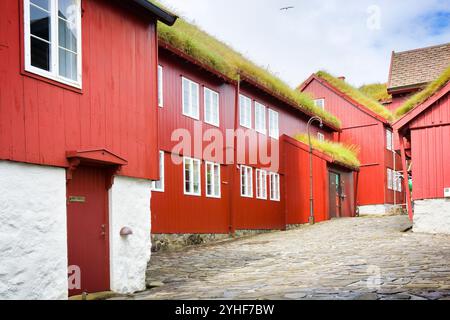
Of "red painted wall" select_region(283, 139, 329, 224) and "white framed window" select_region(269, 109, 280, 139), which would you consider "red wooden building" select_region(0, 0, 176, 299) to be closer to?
"white framed window" select_region(269, 109, 280, 139)

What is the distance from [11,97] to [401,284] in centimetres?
600

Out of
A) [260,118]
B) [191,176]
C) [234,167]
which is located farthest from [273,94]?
[191,176]

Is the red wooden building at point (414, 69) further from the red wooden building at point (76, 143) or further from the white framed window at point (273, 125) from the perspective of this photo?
the red wooden building at point (76, 143)

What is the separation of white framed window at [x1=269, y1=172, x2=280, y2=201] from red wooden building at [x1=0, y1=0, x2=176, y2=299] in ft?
44.9

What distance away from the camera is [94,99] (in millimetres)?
9516

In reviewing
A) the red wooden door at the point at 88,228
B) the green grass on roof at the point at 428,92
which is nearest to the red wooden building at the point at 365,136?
the green grass on roof at the point at 428,92

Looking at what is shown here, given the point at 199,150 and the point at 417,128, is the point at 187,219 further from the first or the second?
the point at 417,128

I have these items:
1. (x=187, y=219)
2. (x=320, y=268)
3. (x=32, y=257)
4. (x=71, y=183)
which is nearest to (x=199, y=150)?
(x=187, y=219)

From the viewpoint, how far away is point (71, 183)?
9.04 m

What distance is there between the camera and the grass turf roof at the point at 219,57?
18.0 meters

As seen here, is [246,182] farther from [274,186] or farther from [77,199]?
[77,199]

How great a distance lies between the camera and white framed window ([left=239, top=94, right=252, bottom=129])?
22.3 metres

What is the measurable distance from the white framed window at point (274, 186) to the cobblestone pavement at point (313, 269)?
572cm
